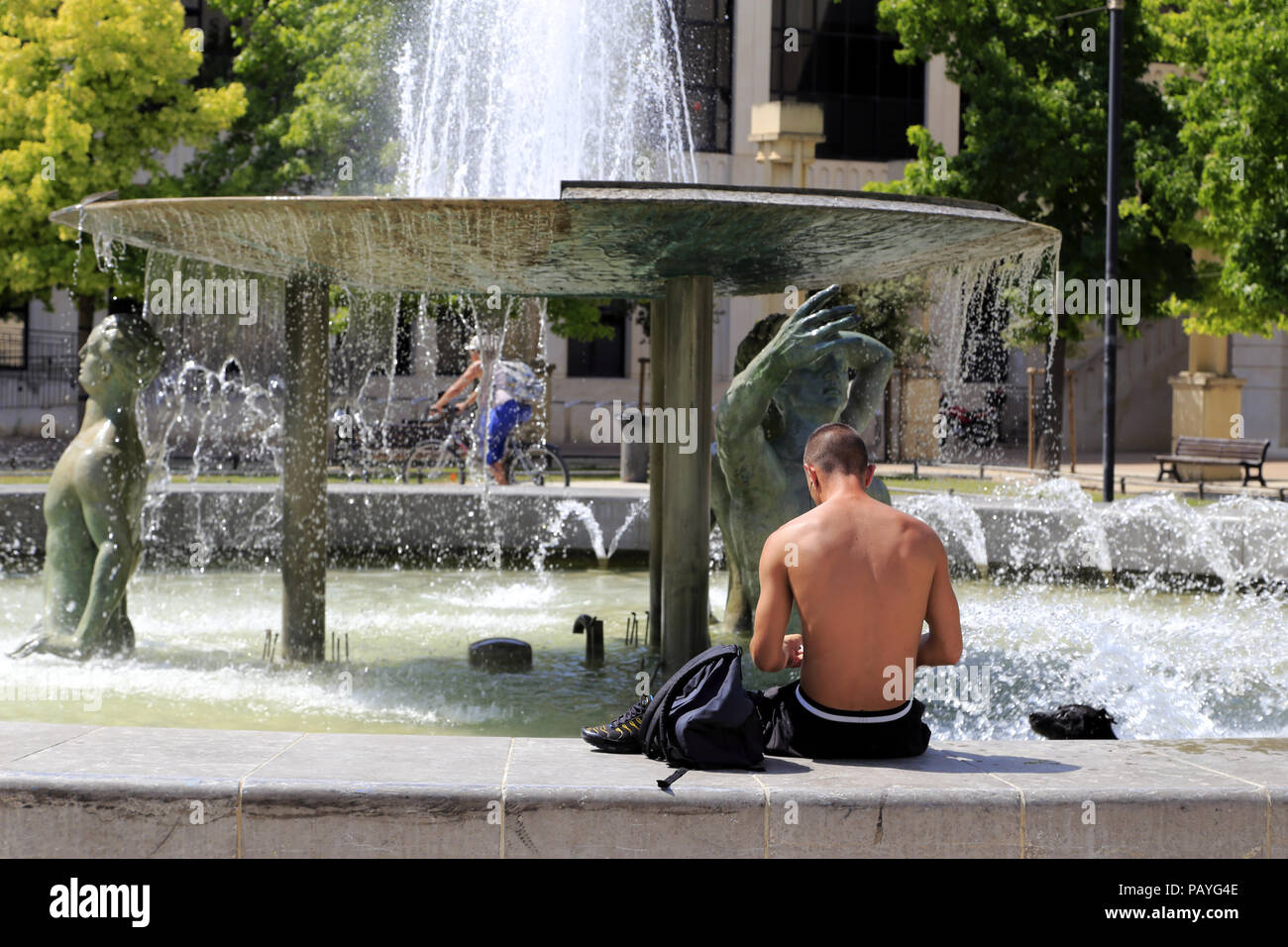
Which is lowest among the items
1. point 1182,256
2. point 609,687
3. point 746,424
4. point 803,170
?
point 609,687

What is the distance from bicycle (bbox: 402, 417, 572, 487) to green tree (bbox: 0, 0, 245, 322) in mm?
7151

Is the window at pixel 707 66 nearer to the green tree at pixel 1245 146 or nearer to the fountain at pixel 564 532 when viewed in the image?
the green tree at pixel 1245 146

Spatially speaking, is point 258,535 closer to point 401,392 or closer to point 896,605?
point 896,605

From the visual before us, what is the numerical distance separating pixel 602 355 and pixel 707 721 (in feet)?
112

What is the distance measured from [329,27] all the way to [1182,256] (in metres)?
13.8

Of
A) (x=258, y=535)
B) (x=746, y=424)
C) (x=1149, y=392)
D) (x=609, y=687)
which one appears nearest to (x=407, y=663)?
(x=609, y=687)

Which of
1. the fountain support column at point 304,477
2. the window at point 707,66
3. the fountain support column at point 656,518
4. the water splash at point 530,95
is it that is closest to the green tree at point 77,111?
the water splash at point 530,95

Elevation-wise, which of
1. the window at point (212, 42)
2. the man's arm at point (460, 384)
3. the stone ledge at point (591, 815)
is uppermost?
the window at point (212, 42)

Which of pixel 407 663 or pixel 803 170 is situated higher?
pixel 803 170

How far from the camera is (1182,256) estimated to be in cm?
2150

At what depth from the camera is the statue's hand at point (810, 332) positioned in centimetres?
586

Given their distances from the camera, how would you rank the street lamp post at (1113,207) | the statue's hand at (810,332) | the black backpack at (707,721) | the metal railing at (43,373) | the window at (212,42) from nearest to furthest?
1. the black backpack at (707,721)
2. the statue's hand at (810,332)
3. the street lamp post at (1113,207)
4. the window at (212,42)
5. the metal railing at (43,373)

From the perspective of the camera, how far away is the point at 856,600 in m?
4.21

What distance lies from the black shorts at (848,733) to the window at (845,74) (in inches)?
1309
